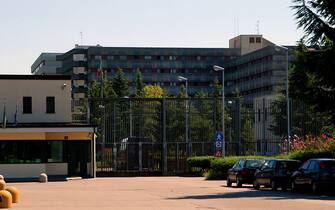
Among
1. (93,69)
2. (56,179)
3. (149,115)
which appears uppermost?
(93,69)

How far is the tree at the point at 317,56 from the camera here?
3422cm

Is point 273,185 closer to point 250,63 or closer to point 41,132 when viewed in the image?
point 41,132

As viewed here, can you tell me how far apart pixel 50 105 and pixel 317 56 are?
97.5 ft

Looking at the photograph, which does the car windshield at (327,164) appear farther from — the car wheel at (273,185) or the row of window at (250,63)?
the row of window at (250,63)

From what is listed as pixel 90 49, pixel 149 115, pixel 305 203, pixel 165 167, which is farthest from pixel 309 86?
pixel 90 49

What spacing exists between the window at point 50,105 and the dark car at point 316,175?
97.6ft

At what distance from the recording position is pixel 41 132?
5672 cm

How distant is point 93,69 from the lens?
498ft

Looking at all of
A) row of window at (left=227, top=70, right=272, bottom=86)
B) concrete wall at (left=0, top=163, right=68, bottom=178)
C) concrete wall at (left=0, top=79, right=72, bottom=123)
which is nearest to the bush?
concrete wall at (left=0, top=163, right=68, bottom=178)

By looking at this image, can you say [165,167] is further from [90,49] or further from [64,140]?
[90,49]

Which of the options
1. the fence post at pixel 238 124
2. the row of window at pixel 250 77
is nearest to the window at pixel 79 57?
the row of window at pixel 250 77

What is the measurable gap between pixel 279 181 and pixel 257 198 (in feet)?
23.6

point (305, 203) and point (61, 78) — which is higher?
point (61, 78)

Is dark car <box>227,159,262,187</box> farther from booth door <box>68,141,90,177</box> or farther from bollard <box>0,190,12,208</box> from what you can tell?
booth door <box>68,141,90,177</box>
